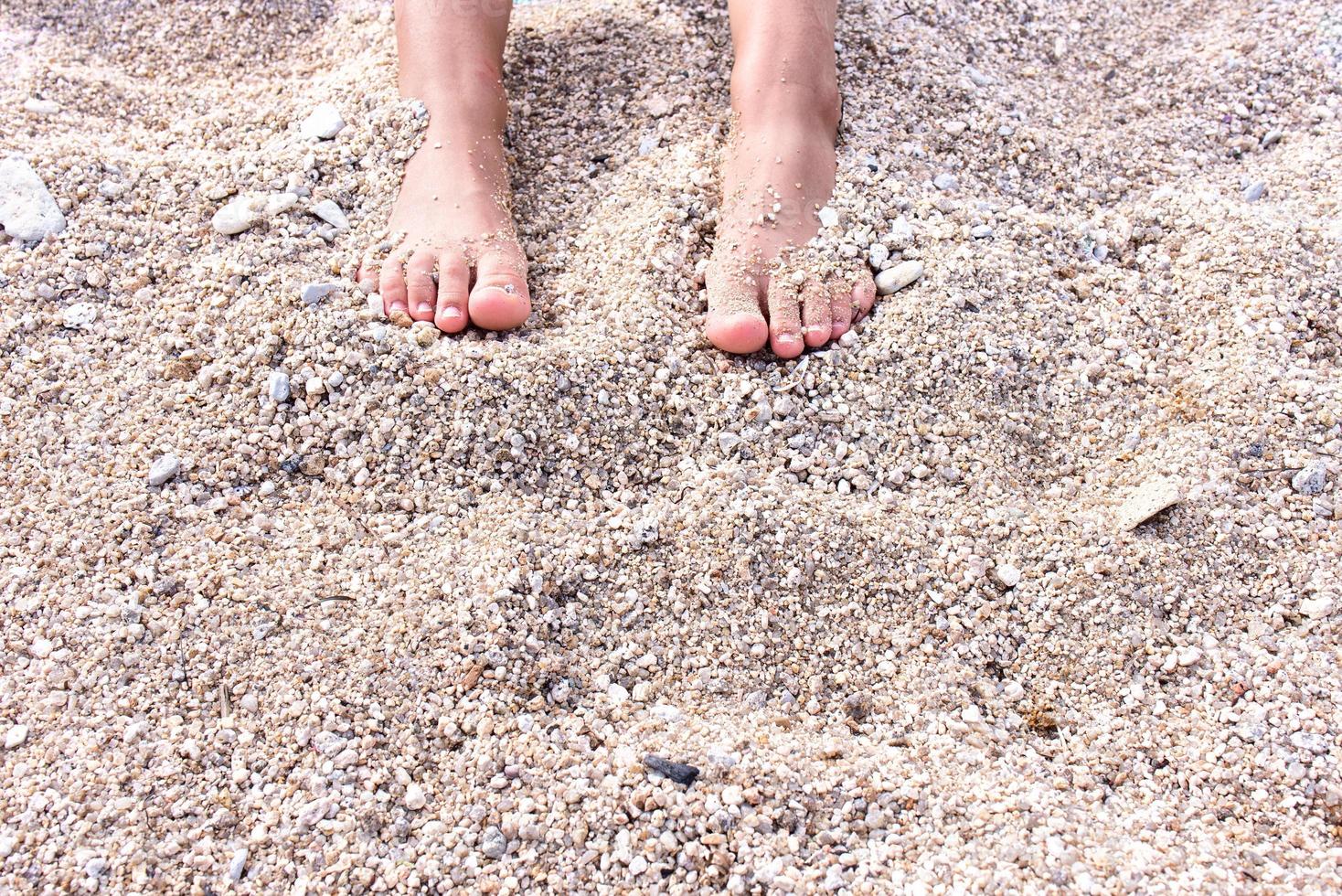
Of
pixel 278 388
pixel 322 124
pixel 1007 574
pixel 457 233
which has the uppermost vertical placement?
pixel 322 124

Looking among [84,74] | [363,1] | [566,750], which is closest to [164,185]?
[84,74]

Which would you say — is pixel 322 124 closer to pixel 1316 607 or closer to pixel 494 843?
pixel 494 843

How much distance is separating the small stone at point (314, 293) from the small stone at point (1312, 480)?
1.59 m

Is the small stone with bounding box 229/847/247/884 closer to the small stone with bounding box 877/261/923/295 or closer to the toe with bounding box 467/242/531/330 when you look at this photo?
the toe with bounding box 467/242/531/330

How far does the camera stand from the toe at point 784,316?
1709 millimetres

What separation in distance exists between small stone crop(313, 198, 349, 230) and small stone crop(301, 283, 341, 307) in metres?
0.19

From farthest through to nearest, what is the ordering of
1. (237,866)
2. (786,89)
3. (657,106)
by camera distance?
(657,106) < (786,89) < (237,866)

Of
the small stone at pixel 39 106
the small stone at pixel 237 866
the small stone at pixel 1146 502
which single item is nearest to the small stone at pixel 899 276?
the small stone at pixel 1146 502

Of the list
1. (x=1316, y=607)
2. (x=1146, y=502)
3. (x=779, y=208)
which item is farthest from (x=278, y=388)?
(x=1316, y=607)

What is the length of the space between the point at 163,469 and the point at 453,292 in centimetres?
54

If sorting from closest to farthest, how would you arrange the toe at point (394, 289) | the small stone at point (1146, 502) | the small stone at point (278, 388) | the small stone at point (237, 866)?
the small stone at point (237, 866)
the small stone at point (1146, 502)
the small stone at point (278, 388)
the toe at point (394, 289)

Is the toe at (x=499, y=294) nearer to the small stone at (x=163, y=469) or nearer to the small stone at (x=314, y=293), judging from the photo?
the small stone at (x=314, y=293)

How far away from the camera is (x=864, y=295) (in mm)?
1769

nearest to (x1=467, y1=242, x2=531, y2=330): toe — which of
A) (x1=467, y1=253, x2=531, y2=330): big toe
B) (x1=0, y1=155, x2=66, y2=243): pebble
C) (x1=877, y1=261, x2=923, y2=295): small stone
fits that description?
(x1=467, y1=253, x2=531, y2=330): big toe
